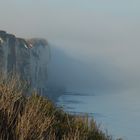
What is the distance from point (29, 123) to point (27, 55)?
A: 64.4m

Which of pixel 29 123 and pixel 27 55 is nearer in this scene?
pixel 29 123

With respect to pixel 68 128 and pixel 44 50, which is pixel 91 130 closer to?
pixel 68 128

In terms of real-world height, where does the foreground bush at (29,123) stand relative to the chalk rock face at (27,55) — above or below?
below

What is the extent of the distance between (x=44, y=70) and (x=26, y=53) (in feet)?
48.6

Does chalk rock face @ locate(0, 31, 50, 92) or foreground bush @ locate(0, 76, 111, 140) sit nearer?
foreground bush @ locate(0, 76, 111, 140)

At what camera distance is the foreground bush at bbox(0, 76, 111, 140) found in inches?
303

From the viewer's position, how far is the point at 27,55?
7206 cm

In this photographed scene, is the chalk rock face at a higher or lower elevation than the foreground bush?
higher

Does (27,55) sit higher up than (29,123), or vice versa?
(27,55)

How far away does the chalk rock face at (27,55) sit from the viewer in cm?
5872

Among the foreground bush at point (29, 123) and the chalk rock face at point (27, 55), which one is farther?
the chalk rock face at point (27, 55)

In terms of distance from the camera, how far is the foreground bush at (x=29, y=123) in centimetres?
768

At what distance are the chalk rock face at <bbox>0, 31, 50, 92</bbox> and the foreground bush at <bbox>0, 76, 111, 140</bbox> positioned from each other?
39.3 m

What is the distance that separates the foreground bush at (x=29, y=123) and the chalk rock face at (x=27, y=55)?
3928 centimetres
